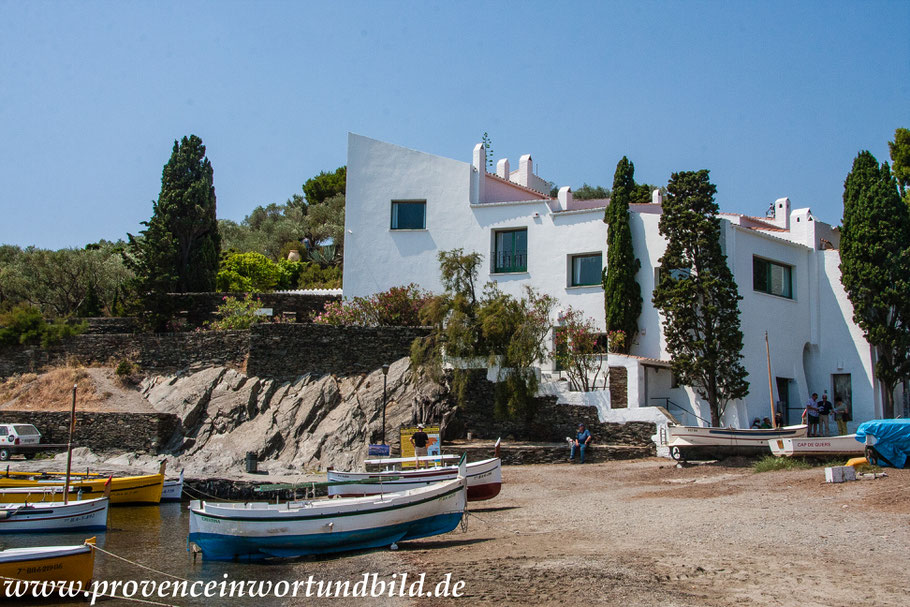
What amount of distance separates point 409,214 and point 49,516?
20.0 m

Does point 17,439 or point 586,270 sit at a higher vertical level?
point 586,270

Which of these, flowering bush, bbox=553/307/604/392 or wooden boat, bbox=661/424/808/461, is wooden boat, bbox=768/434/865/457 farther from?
flowering bush, bbox=553/307/604/392

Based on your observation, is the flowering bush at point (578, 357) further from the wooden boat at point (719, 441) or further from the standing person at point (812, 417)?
the standing person at point (812, 417)

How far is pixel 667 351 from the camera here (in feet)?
96.3

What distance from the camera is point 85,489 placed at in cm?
2448

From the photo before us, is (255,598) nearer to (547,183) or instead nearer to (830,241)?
(830,241)

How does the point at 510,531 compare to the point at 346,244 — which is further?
the point at 346,244

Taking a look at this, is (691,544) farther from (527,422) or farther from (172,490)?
(172,490)

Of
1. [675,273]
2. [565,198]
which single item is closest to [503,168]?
[565,198]

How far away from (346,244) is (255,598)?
932 inches

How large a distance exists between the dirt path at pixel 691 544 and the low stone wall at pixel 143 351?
55.0 feet

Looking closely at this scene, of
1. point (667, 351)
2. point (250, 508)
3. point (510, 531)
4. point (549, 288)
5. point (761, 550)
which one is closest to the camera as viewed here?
point (761, 550)

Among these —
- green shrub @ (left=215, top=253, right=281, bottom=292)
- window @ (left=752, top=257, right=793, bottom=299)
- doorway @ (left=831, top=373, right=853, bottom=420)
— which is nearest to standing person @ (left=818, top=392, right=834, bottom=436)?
doorway @ (left=831, top=373, right=853, bottom=420)

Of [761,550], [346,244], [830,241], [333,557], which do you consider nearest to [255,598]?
[333,557]
